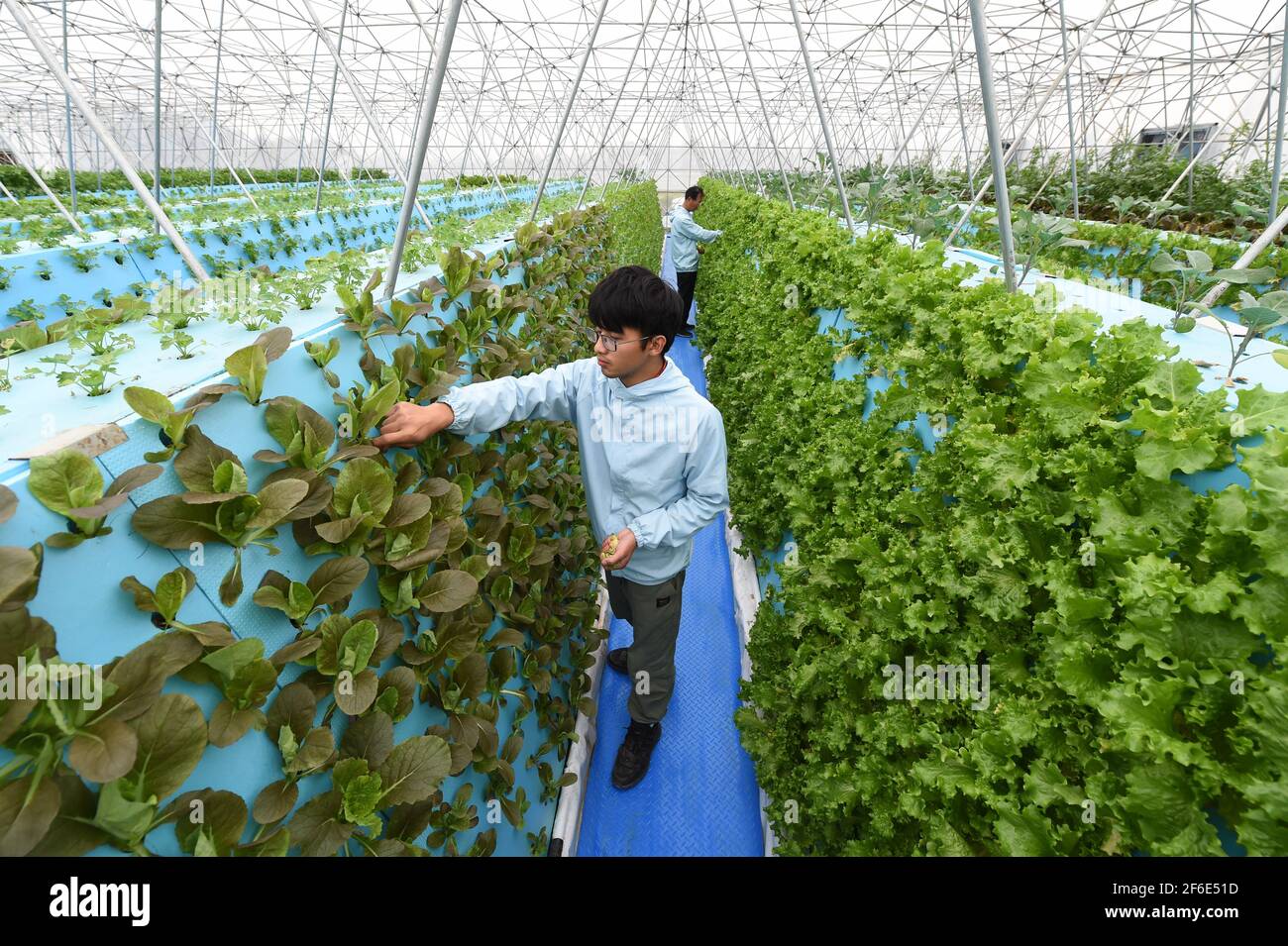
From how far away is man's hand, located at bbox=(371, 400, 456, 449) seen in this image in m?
1.44

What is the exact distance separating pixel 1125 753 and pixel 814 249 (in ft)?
11.0

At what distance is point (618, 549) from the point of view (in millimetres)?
1914

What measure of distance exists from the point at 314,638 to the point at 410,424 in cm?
61

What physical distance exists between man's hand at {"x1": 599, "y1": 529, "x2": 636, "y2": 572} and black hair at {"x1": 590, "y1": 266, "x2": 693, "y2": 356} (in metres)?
0.68

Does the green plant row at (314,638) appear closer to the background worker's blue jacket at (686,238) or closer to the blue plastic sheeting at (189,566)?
the blue plastic sheeting at (189,566)

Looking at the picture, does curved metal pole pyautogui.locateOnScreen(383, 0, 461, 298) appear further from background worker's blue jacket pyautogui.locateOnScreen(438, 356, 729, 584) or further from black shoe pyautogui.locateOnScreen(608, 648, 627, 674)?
black shoe pyautogui.locateOnScreen(608, 648, 627, 674)

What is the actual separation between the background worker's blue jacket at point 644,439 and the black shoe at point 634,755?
1264 mm

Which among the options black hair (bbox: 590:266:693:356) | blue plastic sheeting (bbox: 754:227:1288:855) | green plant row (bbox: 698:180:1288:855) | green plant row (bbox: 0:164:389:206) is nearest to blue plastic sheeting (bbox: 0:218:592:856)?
black hair (bbox: 590:266:693:356)

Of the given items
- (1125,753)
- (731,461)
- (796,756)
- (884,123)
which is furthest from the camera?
→ (884,123)

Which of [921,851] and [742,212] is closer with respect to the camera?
[921,851]

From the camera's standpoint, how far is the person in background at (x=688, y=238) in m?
8.32
